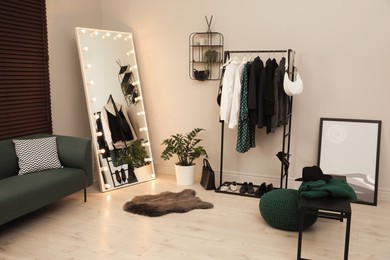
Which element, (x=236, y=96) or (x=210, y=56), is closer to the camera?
(x=236, y=96)

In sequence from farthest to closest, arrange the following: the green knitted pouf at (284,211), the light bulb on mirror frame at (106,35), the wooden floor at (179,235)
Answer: the light bulb on mirror frame at (106,35)
the green knitted pouf at (284,211)
the wooden floor at (179,235)

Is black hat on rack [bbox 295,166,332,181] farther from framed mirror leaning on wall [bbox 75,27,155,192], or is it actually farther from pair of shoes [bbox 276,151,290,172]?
framed mirror leaning on wall [bbox 75,27,155,192]

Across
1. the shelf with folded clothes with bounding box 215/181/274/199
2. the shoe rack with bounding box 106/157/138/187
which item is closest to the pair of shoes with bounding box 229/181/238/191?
the shelf with folded clothes with bounding box 215/181/274/199

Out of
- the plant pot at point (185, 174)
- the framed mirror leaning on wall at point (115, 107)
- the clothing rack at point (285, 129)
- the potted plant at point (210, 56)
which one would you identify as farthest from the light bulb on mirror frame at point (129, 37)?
the plant pot at point (185, 174)

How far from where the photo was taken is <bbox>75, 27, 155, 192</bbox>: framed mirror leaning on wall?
13.9 ft

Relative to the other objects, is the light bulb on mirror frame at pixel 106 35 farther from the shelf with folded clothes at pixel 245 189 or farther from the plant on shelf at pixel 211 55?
the shelf with folded clothes at pixel 245 189

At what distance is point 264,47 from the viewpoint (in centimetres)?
415

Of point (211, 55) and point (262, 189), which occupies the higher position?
point (211, 55)

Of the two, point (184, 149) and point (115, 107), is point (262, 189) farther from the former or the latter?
point (115, 107)

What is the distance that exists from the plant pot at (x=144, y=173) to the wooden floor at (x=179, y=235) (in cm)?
77

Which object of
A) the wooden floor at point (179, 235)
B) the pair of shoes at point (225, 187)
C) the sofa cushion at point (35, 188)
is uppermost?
the sofa cushion at point (35, 188)

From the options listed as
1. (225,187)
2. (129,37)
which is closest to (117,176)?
(225,187)

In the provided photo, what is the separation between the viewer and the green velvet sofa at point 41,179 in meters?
2.90

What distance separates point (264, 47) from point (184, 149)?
151 centimetres
